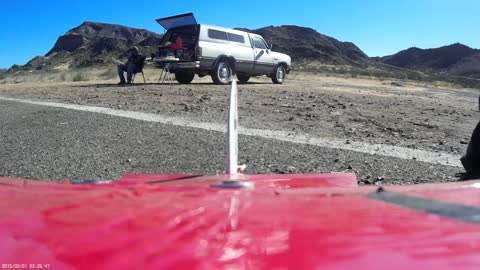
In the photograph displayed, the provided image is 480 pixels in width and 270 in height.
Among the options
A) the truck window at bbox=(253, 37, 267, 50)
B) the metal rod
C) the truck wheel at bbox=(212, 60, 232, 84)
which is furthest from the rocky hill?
the metal rod

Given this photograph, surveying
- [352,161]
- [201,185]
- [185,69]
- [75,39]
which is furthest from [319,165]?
[75,39]

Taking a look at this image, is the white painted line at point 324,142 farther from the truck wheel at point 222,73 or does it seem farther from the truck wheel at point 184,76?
the truck wheel at point 184,76

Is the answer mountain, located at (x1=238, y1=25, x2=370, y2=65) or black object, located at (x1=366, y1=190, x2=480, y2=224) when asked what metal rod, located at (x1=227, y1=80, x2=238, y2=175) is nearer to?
black object, located at (x1=366, y1=190, x2=480, y2=224)

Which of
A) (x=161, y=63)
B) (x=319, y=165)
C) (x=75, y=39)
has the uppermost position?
(x=75, y=39)

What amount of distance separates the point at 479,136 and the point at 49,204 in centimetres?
243

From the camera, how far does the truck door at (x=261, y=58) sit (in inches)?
575

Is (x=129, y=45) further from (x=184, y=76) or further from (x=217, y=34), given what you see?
(x=217, y=34)

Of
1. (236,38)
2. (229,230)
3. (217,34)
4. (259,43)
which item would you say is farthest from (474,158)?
(259,43)

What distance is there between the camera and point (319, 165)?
4352 mm

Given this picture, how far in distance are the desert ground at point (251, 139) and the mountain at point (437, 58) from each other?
7248 centimetres

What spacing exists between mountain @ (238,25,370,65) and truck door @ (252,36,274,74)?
4943cm

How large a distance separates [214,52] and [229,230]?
1206 centimetres

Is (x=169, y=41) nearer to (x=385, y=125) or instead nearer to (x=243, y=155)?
(x=385, y=125)

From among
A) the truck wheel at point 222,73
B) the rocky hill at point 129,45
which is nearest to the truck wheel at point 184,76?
the truck wheel at point 222,73
